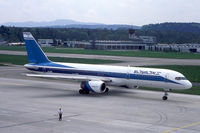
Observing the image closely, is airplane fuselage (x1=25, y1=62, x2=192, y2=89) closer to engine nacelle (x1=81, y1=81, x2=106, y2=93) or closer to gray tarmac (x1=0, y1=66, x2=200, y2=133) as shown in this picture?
gray tarmac (x1=0, y1=66, x2=200, y2=133)

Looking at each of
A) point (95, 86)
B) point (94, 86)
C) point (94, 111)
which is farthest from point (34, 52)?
point (94, 111)

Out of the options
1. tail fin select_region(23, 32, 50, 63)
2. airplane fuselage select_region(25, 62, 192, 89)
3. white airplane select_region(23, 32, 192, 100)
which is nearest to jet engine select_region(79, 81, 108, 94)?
white airplane select_region(23, 32, 192, 100)

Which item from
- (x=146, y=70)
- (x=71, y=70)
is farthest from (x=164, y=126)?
(x=71, y=70)

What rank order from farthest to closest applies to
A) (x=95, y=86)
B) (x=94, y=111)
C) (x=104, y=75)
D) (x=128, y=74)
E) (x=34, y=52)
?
(x=34, y=52), (x=104, y=75), (x=128, y=74), (x=95, y=86), (x=94, y=111)

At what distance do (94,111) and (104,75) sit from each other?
521 inches

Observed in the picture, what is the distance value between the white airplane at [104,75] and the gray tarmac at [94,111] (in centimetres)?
154

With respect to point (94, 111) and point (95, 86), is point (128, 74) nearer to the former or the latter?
point (95, 86)

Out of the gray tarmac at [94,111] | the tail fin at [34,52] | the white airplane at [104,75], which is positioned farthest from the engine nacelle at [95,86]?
the tail fin at [34,52]

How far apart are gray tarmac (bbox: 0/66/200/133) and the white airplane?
1.54 metres

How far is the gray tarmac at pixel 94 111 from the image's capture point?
28.5 m

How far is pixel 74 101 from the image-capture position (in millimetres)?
41312

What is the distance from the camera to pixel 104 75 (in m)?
48.2

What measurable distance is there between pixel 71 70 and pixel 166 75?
14081 mm

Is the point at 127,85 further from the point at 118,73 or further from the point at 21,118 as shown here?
the point at 21,118
